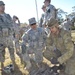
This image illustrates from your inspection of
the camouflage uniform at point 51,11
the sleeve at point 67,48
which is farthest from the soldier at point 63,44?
the camouflage uniform at point 51,11

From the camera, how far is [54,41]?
659 centimetres

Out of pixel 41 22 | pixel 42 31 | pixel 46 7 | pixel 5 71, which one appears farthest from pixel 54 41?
pixel 41 22

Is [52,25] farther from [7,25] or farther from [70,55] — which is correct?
[7,25]

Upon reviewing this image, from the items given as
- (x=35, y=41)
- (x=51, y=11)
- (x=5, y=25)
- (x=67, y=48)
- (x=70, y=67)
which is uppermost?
(x=51, y=11)

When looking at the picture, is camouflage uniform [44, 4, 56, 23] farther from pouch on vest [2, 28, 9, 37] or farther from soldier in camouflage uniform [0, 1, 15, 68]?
pouch on vest [2, 28, 9, 37]

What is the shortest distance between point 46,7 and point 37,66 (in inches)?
84.9

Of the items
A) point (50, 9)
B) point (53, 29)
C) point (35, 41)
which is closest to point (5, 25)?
point (35, 41)

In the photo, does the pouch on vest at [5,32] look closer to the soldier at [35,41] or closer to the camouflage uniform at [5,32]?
the camouflage uniform at [5,32]

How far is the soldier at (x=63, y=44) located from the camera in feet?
20.1

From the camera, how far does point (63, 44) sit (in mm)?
6418

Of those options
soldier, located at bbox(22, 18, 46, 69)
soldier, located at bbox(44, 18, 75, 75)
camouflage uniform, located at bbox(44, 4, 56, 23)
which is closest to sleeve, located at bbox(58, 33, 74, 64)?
soldier, located at bbox(44, 18, 75, 75)

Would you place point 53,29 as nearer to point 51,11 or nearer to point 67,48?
point 67,48

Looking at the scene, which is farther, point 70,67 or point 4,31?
point 4,31

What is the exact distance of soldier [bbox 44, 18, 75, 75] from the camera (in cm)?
612
